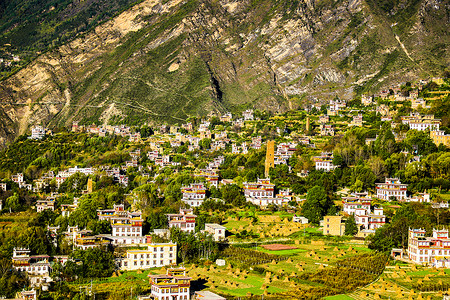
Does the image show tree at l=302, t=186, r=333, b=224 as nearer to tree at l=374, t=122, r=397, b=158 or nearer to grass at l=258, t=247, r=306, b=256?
grass at l=258, t=247, r=306, b=256

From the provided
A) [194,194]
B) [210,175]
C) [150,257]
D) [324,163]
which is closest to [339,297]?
[150,257]

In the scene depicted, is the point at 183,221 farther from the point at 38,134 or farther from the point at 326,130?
the point at 38,134

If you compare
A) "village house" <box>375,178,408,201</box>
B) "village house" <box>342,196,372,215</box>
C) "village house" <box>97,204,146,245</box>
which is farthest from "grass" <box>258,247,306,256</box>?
"village house" <box>375,178,408,201</box>

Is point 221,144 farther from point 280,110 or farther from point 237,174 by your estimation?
point 280,110

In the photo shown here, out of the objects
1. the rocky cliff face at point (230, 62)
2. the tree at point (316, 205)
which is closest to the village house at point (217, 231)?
the tree at point (316, 205)

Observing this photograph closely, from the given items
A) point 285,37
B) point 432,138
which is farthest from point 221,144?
point 285,37

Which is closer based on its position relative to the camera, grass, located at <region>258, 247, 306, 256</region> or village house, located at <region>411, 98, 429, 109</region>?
grass, located at <region>258, 247, 306, 256</region>

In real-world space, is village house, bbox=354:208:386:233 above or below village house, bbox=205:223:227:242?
above
